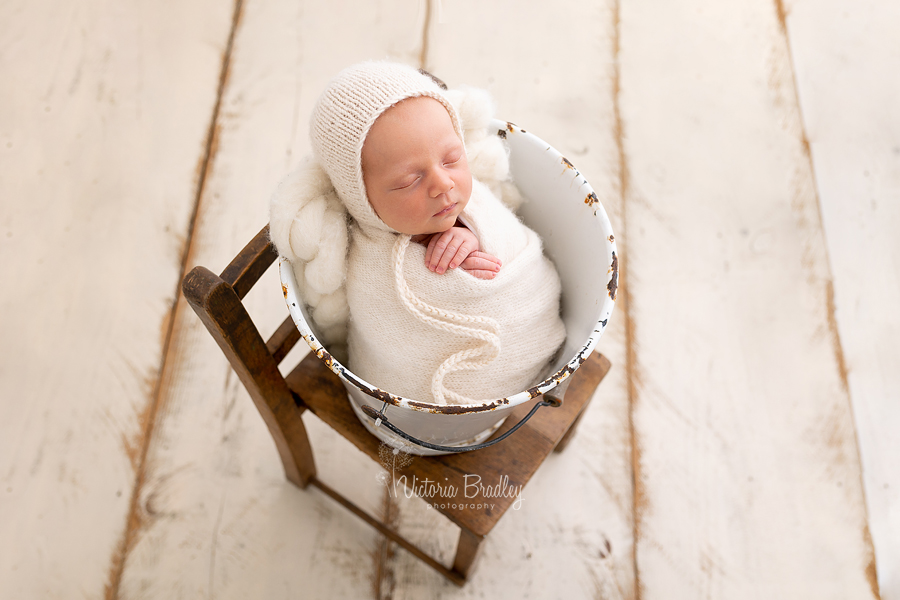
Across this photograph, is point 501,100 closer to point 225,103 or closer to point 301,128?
point 301,128

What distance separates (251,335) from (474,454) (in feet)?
1.04

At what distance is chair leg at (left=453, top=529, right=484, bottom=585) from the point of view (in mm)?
762

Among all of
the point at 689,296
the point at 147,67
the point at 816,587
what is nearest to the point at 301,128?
the point at 147,67

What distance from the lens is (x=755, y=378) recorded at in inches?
44.3

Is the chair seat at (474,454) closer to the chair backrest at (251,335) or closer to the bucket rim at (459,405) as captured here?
the chair backrest at (251,335)

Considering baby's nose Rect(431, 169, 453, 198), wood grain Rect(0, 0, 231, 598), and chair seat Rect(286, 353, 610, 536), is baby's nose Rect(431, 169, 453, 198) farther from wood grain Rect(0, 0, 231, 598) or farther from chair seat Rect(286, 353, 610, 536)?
wood grain Rect(0, 0, 231, 598)

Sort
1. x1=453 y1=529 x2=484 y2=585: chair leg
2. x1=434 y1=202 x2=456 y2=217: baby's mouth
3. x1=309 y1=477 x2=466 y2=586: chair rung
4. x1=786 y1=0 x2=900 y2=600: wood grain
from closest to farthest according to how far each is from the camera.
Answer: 1. x1=434 y1=202 x2=456 y2=217: baby's mouth
2. x1=453 y1=529 x2=484 y2=585: chair leg
3. x1=309 y1=477 x2=466 y2=586: chair rung
4. x1=786 y1=0 x2=900 y2=600: wood grain

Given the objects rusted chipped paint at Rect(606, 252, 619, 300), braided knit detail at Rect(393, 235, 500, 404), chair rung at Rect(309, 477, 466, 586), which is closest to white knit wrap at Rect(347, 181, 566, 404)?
braided knit detail at Rect(393, 235, 500, 404)

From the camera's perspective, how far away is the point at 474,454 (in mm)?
757

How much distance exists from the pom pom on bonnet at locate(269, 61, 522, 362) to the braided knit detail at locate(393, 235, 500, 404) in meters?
0.08

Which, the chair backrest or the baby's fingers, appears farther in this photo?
the baby's fingers

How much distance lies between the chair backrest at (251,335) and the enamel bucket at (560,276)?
0.04m

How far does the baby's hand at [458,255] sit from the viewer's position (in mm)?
653

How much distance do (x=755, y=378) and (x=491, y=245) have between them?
72 cm
